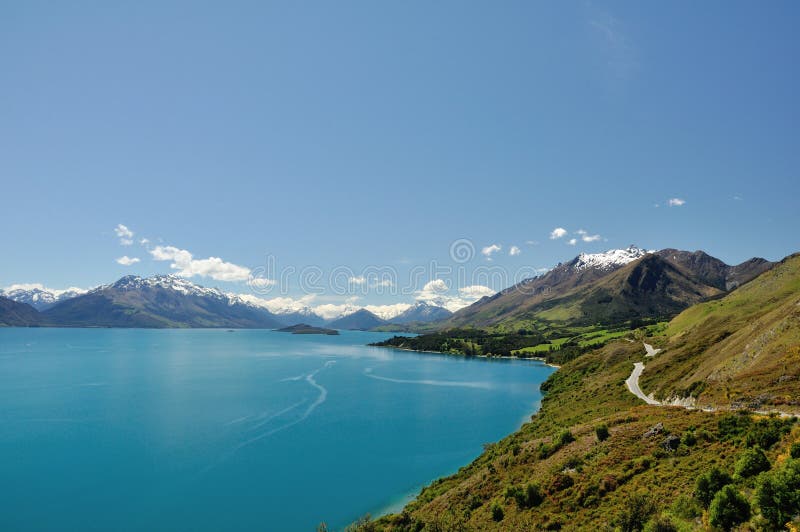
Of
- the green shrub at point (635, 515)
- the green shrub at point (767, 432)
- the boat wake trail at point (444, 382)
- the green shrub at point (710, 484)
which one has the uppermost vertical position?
the green shrub at point (767, 432)

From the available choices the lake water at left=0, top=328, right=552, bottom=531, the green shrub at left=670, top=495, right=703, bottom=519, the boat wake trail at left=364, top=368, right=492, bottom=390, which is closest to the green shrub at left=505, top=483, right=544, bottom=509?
the green shrub at left=670, top=495, right=703, bottom=519

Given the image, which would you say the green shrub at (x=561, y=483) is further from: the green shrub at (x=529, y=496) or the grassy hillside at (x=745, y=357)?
the grassy hillside at (x=745, y=357)

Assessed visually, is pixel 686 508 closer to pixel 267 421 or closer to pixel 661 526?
pixel 661 526

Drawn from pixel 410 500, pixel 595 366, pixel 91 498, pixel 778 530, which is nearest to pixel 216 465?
pixel 91 498

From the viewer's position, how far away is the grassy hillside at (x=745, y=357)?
141 ft

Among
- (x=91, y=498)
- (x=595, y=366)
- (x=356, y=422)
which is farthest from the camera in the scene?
(x=595, y=366)

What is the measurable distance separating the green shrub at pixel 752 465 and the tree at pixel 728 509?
4.72 meters

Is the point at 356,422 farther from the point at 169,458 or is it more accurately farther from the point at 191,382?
the point at 191,382

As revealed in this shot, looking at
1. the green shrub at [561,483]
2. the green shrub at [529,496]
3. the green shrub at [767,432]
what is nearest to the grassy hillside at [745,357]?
the green shrub at [767,432]

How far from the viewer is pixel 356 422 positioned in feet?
319

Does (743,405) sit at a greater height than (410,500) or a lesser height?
greater

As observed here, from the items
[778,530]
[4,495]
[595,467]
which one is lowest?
[4,495]

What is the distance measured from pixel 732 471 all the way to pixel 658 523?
31.8ft

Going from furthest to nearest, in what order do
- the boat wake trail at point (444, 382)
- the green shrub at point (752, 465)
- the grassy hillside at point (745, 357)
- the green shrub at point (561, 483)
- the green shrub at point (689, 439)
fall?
the boat wake trail at point (444, 382) < the grassy hillside at point (745, 357) < the green shrub at point (561, 483) < the green shrub at point (689, 439) < the green shrub at point (752, 465)
